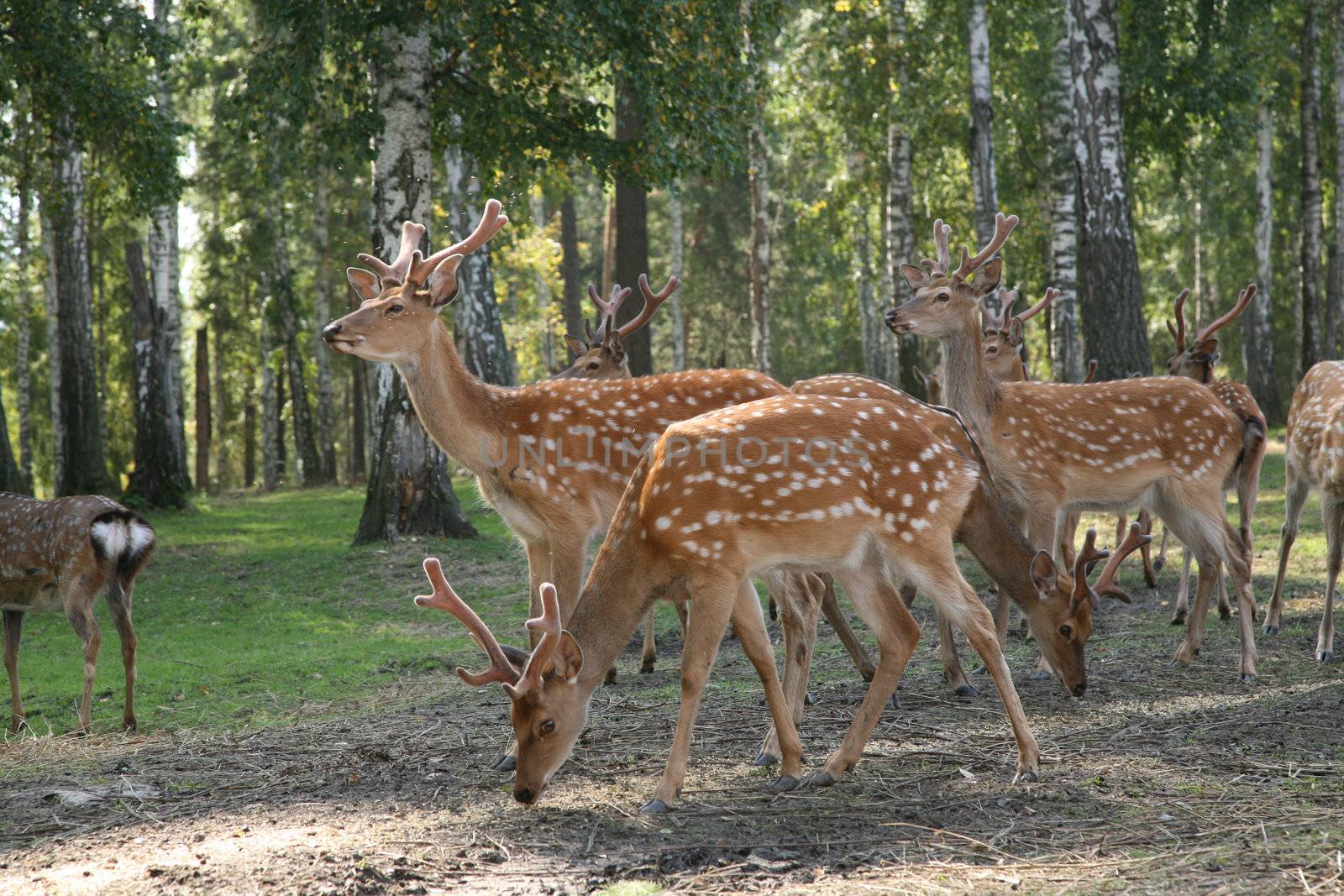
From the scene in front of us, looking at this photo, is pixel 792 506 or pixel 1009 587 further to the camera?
pixel 1009 587

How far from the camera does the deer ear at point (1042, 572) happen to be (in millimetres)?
5648

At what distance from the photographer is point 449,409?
662 cm

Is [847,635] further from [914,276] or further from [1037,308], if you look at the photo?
[1037,308]

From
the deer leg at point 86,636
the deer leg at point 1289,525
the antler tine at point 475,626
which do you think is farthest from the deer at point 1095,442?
the deer leg at point 86,636

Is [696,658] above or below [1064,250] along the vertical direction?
below

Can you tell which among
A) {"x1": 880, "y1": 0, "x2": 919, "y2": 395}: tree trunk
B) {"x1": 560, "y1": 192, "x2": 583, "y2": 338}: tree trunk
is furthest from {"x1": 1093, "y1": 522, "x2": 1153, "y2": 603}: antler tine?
{"x1": 560, "y1": 192, "x2": 583, "y2": 338}: tree trunk

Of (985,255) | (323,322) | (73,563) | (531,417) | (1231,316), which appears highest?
(323,322)

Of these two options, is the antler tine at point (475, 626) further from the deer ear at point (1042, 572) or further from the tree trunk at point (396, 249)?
the tree trunk at point (396, 249)

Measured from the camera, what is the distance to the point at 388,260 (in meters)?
11.4

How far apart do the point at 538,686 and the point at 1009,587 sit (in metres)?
2.39

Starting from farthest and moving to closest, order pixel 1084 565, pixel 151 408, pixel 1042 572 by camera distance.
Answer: pixel 151 408 < pixel 1084 565 < pixel 1042 572

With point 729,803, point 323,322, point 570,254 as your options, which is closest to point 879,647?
point 729,803

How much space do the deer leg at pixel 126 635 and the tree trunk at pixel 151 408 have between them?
10.4 meters

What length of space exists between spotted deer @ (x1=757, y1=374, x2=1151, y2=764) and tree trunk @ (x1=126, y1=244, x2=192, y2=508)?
13226 mm
